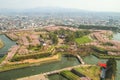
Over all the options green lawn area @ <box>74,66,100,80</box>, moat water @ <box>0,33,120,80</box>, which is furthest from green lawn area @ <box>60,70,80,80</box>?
green lawn area @ <box>74,66,100,80</box>

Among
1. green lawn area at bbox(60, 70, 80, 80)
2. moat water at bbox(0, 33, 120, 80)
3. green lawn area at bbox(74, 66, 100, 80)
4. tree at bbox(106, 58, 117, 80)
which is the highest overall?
tree at bbox(106, 58, 117, 80)

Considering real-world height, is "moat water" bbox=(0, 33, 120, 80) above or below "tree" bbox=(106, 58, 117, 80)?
below

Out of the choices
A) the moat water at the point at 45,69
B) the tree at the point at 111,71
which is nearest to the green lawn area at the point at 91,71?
the tree at the point at 111,71

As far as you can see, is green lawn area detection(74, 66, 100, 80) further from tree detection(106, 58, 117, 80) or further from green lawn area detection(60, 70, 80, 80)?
tree detection(106, 58, 117, 80)

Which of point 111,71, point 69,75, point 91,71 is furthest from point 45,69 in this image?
point 111,71

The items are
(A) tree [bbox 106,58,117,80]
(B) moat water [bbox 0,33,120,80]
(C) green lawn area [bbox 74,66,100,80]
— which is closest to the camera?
(A) tree [bbox 106,58,117,80]

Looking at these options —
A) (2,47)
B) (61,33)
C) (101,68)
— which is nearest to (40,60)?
(101,68)

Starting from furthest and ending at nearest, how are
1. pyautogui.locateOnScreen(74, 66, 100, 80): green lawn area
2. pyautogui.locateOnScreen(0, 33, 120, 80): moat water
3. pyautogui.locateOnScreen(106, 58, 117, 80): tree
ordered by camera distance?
pyautogui.locateOnScreen(0, 33, 120, 80): moat water, pyautogui.locateOnScreen(74, 66, 100, 80): green lawn area, pyautogui.locateOnScreen(106, 58, 117, 80): tree

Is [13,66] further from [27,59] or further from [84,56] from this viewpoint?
[84,56]
